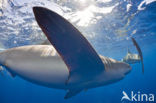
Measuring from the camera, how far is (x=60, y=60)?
119 inches

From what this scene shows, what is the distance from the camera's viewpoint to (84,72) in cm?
287

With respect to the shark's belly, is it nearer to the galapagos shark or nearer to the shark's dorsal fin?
the galapagos shark

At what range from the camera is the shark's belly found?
9.90ft

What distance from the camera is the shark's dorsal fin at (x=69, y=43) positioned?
1.83 meters

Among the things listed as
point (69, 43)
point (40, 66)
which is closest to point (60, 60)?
point (40, 66)

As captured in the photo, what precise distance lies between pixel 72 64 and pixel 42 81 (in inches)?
45.6

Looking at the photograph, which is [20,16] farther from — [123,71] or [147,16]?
[147,16]

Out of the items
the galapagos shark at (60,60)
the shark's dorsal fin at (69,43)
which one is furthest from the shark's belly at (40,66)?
the shark's dorsal fin at (69,43)

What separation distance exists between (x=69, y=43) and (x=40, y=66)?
1226 mm

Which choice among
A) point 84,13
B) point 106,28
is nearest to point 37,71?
point 84,13

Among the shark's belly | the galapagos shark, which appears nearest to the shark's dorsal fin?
the galapagos shark

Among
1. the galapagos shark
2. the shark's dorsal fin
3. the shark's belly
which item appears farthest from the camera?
the shark's belly

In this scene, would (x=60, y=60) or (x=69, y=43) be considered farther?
(x=60, y=60)

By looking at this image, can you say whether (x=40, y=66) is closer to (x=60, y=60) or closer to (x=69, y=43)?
(x=60, y=60)
